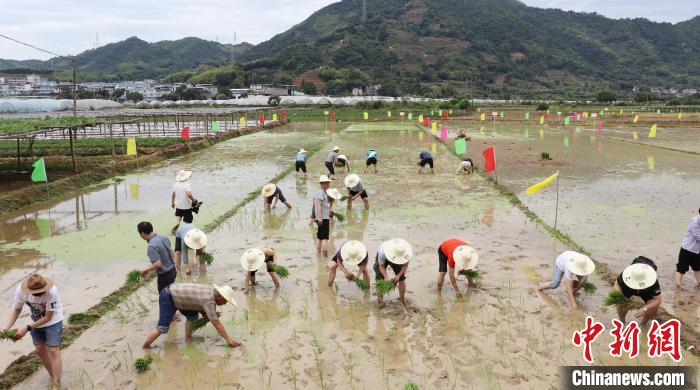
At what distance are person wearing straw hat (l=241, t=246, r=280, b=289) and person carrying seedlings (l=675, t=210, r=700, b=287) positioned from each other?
605 centimetres

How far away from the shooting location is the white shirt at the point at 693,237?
7.16m

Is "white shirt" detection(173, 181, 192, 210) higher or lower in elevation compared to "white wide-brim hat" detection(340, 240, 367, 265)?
higher

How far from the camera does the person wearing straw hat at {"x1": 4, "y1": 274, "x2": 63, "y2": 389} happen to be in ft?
16.3

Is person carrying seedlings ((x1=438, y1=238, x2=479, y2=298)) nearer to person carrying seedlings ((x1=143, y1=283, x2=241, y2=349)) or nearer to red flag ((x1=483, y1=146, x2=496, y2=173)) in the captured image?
person carrying seedlings ((x1=143, y1=283, x2=241, y2=349))

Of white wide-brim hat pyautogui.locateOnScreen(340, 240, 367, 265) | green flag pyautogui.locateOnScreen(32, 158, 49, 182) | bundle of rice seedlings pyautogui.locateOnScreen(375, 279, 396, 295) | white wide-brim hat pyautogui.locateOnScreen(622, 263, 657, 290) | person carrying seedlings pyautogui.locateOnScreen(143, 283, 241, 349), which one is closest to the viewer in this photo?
person carrying seedlings pyautogui.locateOnScreen(143, 283, 241, 349)

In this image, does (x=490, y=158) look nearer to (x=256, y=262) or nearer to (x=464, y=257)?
(x=464, y=257)

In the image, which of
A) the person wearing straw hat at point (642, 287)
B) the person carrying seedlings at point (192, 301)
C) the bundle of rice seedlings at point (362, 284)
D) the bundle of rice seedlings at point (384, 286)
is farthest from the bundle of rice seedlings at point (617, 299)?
the person carrying seedlings at point (192, 301)

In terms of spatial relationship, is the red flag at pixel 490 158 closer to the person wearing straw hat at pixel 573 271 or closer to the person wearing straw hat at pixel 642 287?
the person wearing straw hat at pixel 573 271

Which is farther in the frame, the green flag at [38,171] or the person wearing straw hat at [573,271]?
the green flag at [38,171]

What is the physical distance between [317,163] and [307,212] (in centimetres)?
845

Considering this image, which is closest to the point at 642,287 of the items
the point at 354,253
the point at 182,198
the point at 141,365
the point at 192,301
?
the point at 354,253

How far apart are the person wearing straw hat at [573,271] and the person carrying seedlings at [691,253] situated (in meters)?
1.61

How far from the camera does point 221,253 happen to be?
941 centimetres

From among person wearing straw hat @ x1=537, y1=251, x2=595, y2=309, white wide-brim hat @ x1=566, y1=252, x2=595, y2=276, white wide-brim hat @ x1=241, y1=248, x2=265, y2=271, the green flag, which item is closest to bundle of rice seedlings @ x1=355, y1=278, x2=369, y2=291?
white wide-brim hat @ x1=241, y1=248, x2=265, y2=271
